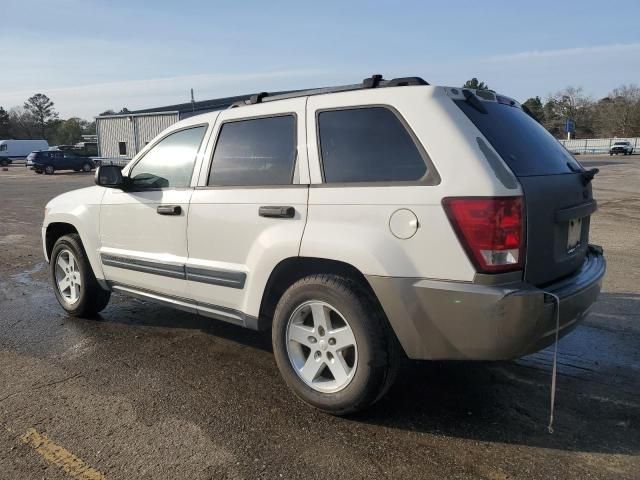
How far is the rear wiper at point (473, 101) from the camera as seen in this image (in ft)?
10.3

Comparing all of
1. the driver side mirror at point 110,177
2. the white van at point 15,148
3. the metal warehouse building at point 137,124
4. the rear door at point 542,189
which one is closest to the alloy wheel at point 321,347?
the rear door at point 542,189

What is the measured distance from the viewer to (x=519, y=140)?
127 inches

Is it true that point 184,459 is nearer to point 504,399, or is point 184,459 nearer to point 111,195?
point 504,399

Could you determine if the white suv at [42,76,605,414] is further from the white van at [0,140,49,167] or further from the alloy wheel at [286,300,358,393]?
the white van at [0,140,49,167]

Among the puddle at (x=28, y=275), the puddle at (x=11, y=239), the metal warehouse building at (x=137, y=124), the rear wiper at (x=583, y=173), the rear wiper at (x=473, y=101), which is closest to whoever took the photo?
the rear wiper at (x=473, y=101)

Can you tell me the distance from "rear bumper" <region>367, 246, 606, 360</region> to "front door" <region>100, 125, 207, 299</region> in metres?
1.83

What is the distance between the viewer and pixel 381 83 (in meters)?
3.31

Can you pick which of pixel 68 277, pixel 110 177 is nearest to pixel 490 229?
pixel 110 177

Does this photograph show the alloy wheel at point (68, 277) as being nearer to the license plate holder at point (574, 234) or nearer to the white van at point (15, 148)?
the license plate holder at point (574, 234)

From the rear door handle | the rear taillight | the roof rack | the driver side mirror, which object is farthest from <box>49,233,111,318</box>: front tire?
the rear taillight

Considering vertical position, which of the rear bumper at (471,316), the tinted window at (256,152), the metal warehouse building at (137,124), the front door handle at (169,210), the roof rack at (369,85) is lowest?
the rear bumper at (471,316)

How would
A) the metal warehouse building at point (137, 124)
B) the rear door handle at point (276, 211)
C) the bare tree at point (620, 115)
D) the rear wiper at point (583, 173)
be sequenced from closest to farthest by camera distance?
the rear door handle at point (276, 211) < the rear wiper at point (583, 173) < the metal warehouse building at point (137, 124) < the bare tree at point (620, 115)

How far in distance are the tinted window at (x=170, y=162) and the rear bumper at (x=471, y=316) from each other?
1933 millimetres

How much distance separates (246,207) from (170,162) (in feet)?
3.51
